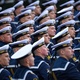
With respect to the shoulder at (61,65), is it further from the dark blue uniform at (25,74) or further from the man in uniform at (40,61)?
the dark blue uniform at (25,74)

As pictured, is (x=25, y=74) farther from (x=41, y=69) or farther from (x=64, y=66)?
(x=41, y=69)

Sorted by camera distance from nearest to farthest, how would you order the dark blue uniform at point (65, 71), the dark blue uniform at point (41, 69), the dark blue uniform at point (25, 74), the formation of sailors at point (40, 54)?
the dark blue uniform at point (25, 74), the formation of sailors at point (40, 54), the dark blue uniform at point (65, 71), the dark blue uniform at point (41, 69)

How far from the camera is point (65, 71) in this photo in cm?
701

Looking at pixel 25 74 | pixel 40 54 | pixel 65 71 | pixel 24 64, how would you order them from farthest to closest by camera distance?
pixel 40 54 → pixel 65 71 → pixel 24 64 → pixel 25 74

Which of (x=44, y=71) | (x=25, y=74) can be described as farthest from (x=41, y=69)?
(x=25, y=74)

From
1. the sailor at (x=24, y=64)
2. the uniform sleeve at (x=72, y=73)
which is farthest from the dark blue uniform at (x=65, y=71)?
the sailor at (x=24, y=64)

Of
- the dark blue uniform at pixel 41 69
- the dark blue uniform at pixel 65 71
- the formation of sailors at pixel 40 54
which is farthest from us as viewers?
the dark blue uniform at pixel 41 69

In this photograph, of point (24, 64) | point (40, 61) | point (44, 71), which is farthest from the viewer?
point (40, 61)

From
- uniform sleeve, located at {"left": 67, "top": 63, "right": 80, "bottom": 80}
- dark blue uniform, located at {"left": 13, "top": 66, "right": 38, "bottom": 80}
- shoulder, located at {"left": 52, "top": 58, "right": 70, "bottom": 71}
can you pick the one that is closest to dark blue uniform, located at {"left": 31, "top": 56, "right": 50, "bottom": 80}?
shoulder, located at {"left": 52, "top": 58, "right": 70, "bottom": 71}

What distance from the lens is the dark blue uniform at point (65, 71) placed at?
700 cm

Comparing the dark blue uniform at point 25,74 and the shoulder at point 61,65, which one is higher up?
the dark blue uniform at point 25,74

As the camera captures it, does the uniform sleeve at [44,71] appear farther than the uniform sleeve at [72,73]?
Yes

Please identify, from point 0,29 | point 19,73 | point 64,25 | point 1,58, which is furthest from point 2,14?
point 19,73

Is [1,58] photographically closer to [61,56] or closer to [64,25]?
[61,56]
